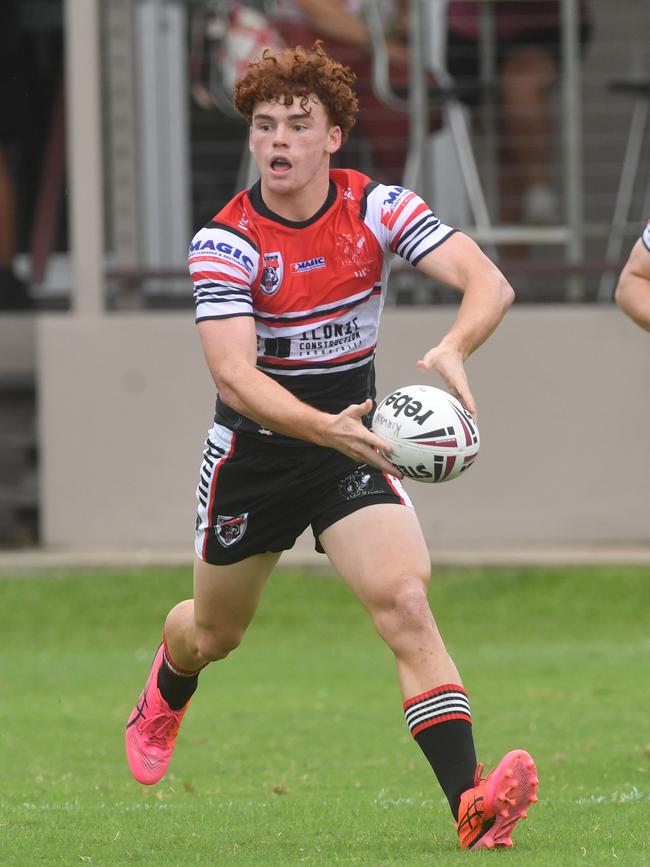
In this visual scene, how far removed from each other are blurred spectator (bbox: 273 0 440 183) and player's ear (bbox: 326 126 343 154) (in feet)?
24.0

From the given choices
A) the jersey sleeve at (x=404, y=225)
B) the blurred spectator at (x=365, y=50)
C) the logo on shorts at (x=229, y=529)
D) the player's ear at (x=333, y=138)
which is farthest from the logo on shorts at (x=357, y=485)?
the blurred spectator at (x=365, y=50)

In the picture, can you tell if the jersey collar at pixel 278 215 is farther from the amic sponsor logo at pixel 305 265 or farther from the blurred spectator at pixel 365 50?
the blurred spectator at pixel 365 50

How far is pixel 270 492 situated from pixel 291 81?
1319 millimetres

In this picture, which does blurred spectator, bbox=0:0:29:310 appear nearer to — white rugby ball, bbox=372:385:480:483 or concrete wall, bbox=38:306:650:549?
concrete wall, bbox=38:306:650:549

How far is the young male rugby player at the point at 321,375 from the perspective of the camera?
5297 mm

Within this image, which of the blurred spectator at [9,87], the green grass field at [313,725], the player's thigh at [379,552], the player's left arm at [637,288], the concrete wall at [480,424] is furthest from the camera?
the blurred spectator at [9,87]

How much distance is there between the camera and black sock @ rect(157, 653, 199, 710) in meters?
6.62

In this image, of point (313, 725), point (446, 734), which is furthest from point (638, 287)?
point (313, 725)

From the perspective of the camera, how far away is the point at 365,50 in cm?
1338

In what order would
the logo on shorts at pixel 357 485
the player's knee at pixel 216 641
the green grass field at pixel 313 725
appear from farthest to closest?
1. the player's knee at pixel 216 641
2. the logo on shorts at pixel 357 485
3. the green grass field at pixel 313 725

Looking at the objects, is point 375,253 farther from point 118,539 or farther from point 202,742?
point 118,539

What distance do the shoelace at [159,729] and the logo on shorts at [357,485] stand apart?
1.41 m

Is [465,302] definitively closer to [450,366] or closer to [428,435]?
[450,366]

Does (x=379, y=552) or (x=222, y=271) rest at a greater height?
(x=222, y=271)
